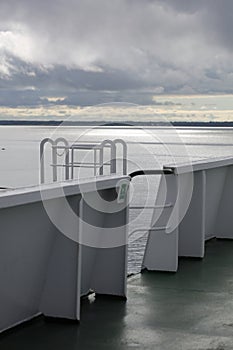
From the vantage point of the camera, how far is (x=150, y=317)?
16.6 ft

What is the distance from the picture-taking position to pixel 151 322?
4.93 meters

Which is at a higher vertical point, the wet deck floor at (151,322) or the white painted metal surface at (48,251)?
the white painted metal surface at (48,251)

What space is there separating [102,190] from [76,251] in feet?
2.32

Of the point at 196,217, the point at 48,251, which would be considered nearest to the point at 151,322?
the point at 48,251

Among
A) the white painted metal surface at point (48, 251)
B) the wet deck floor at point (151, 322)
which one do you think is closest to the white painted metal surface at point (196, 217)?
the wet deck floor at point (151, 322)

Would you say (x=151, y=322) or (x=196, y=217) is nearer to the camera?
(x=151, y=322)

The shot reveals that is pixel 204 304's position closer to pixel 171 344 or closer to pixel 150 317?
pixel 150 317

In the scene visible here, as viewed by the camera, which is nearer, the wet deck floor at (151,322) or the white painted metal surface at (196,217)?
the wet deck floor at (151,322)

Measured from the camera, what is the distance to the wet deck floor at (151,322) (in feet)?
14.6

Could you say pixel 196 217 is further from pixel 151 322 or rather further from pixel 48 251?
pixel 48 251

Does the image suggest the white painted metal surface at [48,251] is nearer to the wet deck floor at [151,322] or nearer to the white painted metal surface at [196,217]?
the wet deck floor at [151,322]

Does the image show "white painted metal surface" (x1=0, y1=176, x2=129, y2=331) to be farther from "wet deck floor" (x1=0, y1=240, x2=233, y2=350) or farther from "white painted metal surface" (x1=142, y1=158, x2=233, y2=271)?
"white painted metal surface" (x1=142, y1=158, x2=233, y2=271)

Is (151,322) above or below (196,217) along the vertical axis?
below

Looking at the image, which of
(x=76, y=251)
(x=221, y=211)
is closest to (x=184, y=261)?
(x=221, y=211)
